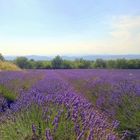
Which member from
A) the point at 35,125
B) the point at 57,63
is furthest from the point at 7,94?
the point at 57,63

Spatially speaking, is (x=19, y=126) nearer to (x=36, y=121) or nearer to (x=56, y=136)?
(x=36, y=121)

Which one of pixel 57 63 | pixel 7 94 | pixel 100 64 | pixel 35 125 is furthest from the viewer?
pixel 100 64

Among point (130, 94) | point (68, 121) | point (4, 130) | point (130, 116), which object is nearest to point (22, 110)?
point (4, 130)

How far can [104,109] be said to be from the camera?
541 cm

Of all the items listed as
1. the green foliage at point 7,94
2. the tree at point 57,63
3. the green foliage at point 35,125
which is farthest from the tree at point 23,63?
the green foliage at point 35,125

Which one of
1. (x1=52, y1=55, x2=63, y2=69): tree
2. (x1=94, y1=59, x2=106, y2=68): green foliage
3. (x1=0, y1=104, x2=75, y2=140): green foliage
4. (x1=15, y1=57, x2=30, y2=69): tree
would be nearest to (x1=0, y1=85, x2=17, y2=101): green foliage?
(x1=0, y1=104, x2=75, y2=140): green foliage

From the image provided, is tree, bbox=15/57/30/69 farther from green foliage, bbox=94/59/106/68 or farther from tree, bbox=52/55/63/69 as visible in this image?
green foliage, bbox=94/59/106/68

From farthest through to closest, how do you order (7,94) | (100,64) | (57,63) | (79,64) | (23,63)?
1. (23,63)
2. (100,64)
3. (79,64)
4. (57,63)
5. (7,94)

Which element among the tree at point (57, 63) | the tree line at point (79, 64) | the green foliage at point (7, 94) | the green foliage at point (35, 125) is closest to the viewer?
the green foliage at point (35, 125)

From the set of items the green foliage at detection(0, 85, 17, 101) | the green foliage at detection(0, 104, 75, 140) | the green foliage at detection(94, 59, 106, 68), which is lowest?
the green foliage at detection(94, 59, 106, 68)

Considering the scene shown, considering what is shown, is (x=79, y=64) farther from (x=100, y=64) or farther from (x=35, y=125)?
(x=35, y=125)

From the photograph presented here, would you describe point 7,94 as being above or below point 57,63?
above

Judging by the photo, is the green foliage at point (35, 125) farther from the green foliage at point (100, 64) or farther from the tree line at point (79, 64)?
the green foliage at point (100, 64)

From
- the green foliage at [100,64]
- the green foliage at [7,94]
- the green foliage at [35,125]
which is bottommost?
the green foliage at [100,64]
